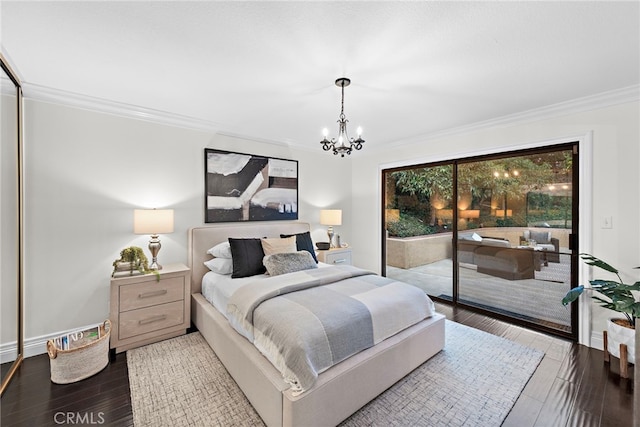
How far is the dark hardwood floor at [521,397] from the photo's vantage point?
177cm

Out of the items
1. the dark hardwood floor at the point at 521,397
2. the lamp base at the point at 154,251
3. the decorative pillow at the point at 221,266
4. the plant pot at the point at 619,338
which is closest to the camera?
the dark hardwood floor at the point at 521,397

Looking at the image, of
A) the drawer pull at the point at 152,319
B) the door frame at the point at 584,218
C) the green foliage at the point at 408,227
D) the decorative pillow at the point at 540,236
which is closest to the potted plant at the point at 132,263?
the drawer pull at the point at 152,319

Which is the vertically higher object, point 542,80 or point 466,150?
point 542,80

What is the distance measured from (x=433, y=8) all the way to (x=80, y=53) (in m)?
2.38

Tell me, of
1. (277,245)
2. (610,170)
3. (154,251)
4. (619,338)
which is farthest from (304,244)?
(610,170)

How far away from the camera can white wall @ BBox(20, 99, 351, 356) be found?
2.50 meters

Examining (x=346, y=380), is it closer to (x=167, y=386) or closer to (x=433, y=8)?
(x=167, y=386)

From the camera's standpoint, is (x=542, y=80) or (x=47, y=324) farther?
(x=47, y=324)

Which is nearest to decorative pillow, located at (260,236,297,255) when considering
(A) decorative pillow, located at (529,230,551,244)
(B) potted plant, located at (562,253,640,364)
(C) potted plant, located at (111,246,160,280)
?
(C) potted plant, located at (111,246,160,280)

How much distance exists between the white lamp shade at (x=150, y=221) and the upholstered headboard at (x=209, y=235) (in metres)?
0.48

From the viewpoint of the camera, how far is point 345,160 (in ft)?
16.9

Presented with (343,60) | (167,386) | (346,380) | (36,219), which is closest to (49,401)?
(167,386)

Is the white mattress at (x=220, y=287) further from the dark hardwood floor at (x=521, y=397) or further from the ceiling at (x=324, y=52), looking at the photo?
the ceiling at (x=324, y=52)

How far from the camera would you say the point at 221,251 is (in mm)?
3180
